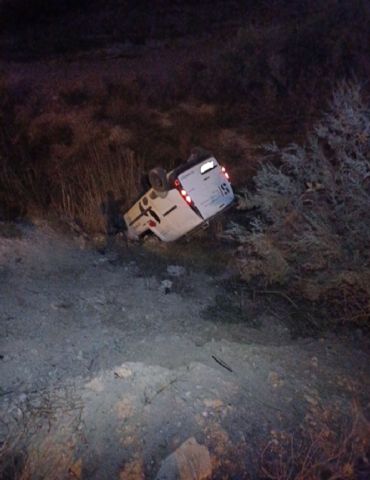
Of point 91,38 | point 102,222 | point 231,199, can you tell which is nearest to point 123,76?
point 91,38

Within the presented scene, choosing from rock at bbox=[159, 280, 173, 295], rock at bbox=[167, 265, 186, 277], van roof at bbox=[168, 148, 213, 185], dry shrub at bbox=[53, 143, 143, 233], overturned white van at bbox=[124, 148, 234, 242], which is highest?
van roof at bbox=[168, 148, 213, 185]

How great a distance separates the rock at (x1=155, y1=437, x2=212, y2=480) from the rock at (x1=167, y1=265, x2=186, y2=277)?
3.24 m

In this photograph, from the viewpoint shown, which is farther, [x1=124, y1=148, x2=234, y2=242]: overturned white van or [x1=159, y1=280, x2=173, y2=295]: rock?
[x1=124, y1=148, x2=234, y2=242]: overturned white van

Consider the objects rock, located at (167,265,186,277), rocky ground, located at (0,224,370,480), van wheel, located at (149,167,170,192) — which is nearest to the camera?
rocky ground, located at (0,224,370,480)

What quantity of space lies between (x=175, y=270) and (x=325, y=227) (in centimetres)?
234

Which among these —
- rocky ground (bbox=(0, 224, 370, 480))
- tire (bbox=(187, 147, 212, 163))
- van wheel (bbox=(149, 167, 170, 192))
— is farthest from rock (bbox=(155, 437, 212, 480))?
tire (bbox=(187, 147, 212, 163))

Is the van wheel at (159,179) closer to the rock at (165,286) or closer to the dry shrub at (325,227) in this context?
the dry shrub at (325,227)

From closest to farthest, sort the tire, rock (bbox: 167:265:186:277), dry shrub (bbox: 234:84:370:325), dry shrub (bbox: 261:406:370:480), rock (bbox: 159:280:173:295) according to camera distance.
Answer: dry shrub (bbox: 261:406:370:480), dry shrub (bbox: 234:84:370:325), rock (bbox: 159:280:173:295), the tire, rock (bbox: 167:265:186:277)

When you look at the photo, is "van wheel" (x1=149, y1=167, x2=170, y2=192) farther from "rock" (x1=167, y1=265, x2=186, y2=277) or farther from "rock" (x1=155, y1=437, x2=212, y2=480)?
"rock" (x1=155, y1=437, x2=212, y2=480)

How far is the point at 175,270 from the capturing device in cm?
697

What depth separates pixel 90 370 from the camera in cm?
466

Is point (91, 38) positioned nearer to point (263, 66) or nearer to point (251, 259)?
point (263, 66)

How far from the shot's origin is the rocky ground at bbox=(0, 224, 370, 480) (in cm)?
376

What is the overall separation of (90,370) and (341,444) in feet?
7.84
